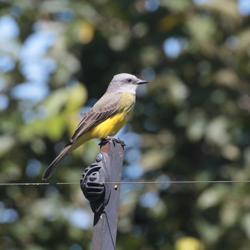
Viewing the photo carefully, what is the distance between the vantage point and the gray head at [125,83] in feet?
19.1

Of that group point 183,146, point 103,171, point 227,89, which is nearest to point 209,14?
point 227,89

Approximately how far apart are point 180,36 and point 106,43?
1.08m

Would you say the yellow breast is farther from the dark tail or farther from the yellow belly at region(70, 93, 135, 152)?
the dark tail

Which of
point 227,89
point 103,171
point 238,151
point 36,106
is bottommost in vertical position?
point 103,171

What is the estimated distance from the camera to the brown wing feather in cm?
512

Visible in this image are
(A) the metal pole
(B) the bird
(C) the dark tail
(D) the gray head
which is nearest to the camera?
(A) the metal pole

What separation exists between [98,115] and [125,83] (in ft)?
2.80

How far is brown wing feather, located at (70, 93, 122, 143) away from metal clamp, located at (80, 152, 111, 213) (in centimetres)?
186

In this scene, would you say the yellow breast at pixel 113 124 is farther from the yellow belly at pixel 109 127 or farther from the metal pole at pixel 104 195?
the metal pole at pixel 104 195

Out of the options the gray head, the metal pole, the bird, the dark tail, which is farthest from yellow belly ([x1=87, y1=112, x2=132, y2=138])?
the metal pole

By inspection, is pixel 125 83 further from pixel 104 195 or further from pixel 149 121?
pixel 104 195

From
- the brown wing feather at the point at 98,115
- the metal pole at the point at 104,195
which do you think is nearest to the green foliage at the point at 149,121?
the brown wing feather at the point at 98,115

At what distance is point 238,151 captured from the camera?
20.0 ft

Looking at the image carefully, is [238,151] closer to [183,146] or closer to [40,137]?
[183,146]
